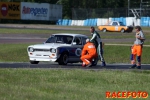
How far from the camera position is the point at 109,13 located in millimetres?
87688

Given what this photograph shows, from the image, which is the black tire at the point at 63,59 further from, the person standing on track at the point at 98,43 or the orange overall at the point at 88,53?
the person standing on track at the point at 98,43

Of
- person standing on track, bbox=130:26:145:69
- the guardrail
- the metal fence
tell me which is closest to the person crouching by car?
person standing on track, bbox=130:26:145:69

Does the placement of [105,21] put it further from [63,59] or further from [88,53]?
[88,53]

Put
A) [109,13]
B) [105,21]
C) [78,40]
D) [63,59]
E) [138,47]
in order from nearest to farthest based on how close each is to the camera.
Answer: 1. [138,47]
2. [63,59]
3. [78,40]
4. [105,21]
5. [109,13]

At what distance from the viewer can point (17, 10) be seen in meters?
86.1

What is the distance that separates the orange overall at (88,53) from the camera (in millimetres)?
22516

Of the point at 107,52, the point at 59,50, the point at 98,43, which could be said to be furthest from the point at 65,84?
the point at 107,52

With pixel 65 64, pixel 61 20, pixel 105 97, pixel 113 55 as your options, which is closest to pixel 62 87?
pixel 105 97

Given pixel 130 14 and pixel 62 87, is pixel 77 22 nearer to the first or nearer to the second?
pixel 130 14

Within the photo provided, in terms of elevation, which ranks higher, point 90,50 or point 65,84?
point 65,84

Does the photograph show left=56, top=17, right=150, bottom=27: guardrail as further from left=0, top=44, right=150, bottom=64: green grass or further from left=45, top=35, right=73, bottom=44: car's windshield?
left=45, top=35, right=73, bottom=44: car's windshield

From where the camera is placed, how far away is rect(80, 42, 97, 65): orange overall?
2252cm

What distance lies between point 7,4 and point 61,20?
11.1 m

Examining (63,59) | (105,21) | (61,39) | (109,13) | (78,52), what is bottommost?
(105,21)
